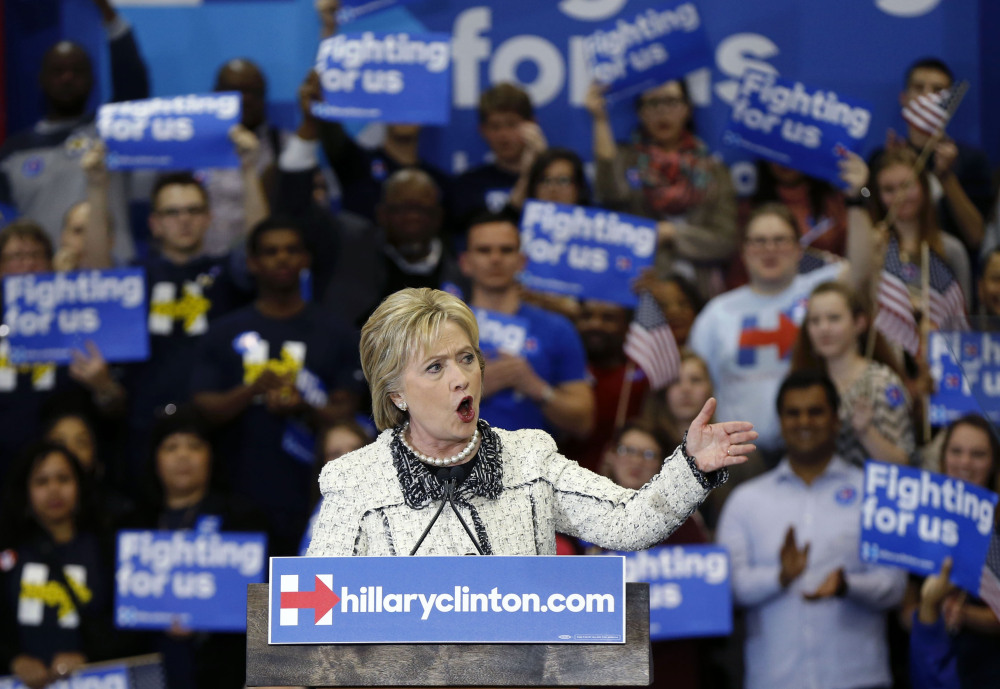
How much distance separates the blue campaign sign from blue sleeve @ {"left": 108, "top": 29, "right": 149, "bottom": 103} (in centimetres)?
348

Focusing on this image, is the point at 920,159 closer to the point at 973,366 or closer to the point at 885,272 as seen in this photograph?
the point at 885,272

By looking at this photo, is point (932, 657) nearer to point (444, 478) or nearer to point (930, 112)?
point (930, 112)

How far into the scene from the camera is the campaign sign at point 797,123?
571cm

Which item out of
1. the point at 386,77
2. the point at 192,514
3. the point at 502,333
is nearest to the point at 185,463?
the point at 192,514

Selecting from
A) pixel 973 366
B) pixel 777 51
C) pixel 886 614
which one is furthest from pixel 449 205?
pixel 973 366

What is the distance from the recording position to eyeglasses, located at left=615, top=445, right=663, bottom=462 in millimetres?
4973

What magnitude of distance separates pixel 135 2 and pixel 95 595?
11.2ft

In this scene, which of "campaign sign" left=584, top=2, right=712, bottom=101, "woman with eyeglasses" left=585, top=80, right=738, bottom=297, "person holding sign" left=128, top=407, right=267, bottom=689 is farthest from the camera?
"campaign sign" left=584, top=2, right=712, bottom=101

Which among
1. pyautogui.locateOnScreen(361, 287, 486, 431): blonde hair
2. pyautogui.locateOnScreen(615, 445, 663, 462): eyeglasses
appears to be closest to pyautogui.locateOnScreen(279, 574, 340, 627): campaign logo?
pyautogui.locateOnScreen(361, 287, 486, 431): blonde hair

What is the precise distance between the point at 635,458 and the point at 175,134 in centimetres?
236

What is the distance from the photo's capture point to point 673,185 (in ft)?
19.9

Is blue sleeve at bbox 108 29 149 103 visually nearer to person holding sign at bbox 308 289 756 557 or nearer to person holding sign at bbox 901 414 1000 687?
person holding sign at bbox 901 414 1000 687

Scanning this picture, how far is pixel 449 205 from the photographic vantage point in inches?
247

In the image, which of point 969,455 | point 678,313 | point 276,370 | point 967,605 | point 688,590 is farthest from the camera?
point 678,313
